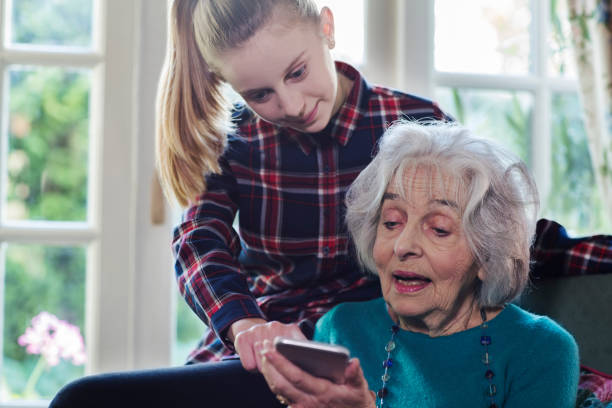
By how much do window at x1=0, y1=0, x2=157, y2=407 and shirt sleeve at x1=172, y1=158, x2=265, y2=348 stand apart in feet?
2.37

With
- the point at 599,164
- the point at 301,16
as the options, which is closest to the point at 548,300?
the point at 301,16

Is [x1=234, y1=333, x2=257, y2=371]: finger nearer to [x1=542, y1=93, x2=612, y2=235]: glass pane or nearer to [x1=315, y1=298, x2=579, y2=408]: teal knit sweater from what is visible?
[x1=315, y1=298, x2=579, y2=408]: teal knit sweater

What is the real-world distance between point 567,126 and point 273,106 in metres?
1.47

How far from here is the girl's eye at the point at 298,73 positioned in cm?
128

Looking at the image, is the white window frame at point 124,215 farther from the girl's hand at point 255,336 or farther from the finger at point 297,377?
the finger at point 297,377

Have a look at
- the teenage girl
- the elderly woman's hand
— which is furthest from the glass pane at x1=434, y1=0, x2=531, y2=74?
the elderly woman's hand

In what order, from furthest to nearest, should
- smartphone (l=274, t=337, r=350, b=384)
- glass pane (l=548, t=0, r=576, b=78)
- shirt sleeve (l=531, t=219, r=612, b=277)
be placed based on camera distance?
glass pane (l=548, t=0, r=576, b=78)
shirt sleeve (l=531, t=219, r=612, b=277)
smartphone (l=274, t=337, r=350, b=384)

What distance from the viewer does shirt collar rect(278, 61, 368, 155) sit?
4.77 ft

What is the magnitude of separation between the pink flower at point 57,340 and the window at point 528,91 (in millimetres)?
1398

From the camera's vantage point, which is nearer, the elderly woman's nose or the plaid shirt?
the elderly woman's nose

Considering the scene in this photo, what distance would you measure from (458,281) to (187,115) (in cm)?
62

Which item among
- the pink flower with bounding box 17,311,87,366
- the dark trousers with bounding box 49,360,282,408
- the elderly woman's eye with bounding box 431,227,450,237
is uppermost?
the elderly woman's eye with bounding box 431,227,450,237

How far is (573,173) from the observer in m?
2.41

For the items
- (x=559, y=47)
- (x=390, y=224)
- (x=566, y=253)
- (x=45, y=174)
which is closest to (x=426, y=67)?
(x=559, y=47)
